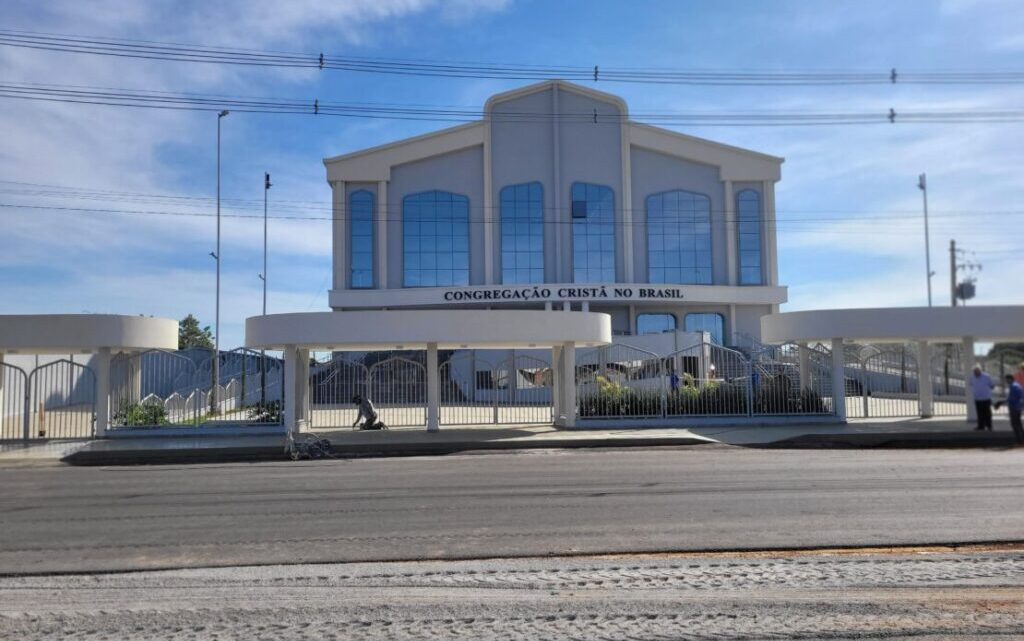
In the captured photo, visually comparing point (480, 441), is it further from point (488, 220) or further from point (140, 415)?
point (488, 220)

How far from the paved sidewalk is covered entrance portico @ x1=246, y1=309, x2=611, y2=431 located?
67.1 inches

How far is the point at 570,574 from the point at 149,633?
3.30 metres

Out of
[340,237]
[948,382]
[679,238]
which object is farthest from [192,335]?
[948,382]

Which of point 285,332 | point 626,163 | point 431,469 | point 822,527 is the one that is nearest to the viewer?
point 822,527

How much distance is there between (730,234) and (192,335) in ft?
145

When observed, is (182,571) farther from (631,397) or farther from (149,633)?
(631,397)

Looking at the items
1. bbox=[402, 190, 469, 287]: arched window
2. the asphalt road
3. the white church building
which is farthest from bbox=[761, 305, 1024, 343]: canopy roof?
bbox=[402, 190, 469, 287]: arched window

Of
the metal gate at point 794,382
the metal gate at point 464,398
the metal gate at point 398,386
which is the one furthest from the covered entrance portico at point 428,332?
the metal gate at point 794,382

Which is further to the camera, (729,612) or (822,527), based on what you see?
(822,527)

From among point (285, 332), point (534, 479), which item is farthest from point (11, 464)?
point (534, 479)

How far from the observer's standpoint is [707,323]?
178 feet

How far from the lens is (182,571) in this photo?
7.33 metres

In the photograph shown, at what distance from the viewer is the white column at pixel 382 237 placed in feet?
173

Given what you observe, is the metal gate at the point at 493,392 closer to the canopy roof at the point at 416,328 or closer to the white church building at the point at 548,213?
the canopy roof at the point at 416,328
